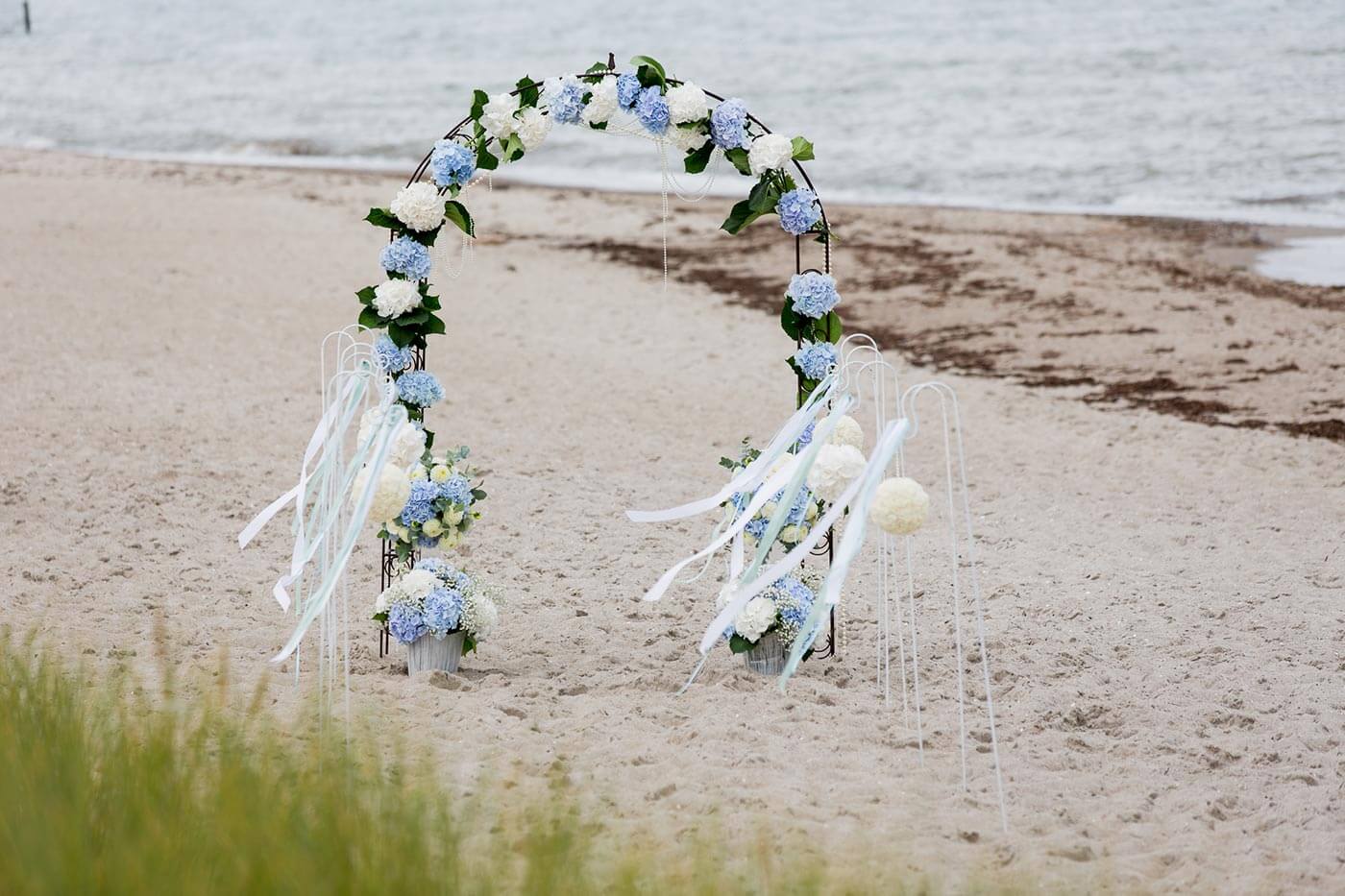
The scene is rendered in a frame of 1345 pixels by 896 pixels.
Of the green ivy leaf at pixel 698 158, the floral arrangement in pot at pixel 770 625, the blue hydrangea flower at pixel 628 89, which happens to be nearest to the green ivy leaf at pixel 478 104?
the blue hydrangea flower at pixel 628 89

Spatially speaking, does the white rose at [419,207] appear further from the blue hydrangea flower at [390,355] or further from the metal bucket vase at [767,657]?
the metal bucket vase at [767,657]

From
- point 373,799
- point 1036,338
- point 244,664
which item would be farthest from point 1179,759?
point 1036,338

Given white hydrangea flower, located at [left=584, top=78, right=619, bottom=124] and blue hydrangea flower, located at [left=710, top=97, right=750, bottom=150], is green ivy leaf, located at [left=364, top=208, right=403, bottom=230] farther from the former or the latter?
blue hydrangea flower, located at [left=710, top=97, right=750, bottom=150]

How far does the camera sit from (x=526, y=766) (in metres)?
4.75

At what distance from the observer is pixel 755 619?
18.6ft

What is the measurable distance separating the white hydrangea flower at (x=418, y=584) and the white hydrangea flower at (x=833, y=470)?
1.59 meters

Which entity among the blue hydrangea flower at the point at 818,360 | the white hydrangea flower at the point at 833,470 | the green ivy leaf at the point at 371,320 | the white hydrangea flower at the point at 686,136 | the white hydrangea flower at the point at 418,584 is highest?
the white hydrangea flower at the point at 686,136

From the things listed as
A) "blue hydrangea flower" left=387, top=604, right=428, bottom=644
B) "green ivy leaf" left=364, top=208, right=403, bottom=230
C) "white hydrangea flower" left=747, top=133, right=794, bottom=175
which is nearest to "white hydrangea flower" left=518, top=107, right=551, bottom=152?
"green ivy leaf" left=364, top=208, right=403, bottom=230

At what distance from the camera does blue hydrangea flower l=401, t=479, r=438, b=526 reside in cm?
568

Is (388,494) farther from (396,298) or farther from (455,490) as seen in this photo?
(396,298)

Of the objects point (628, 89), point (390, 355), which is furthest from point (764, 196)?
point (390, 355)

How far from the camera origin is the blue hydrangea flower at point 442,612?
18.2 feet

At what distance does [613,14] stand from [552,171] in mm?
23899

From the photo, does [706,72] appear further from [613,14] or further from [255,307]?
[255,307]
